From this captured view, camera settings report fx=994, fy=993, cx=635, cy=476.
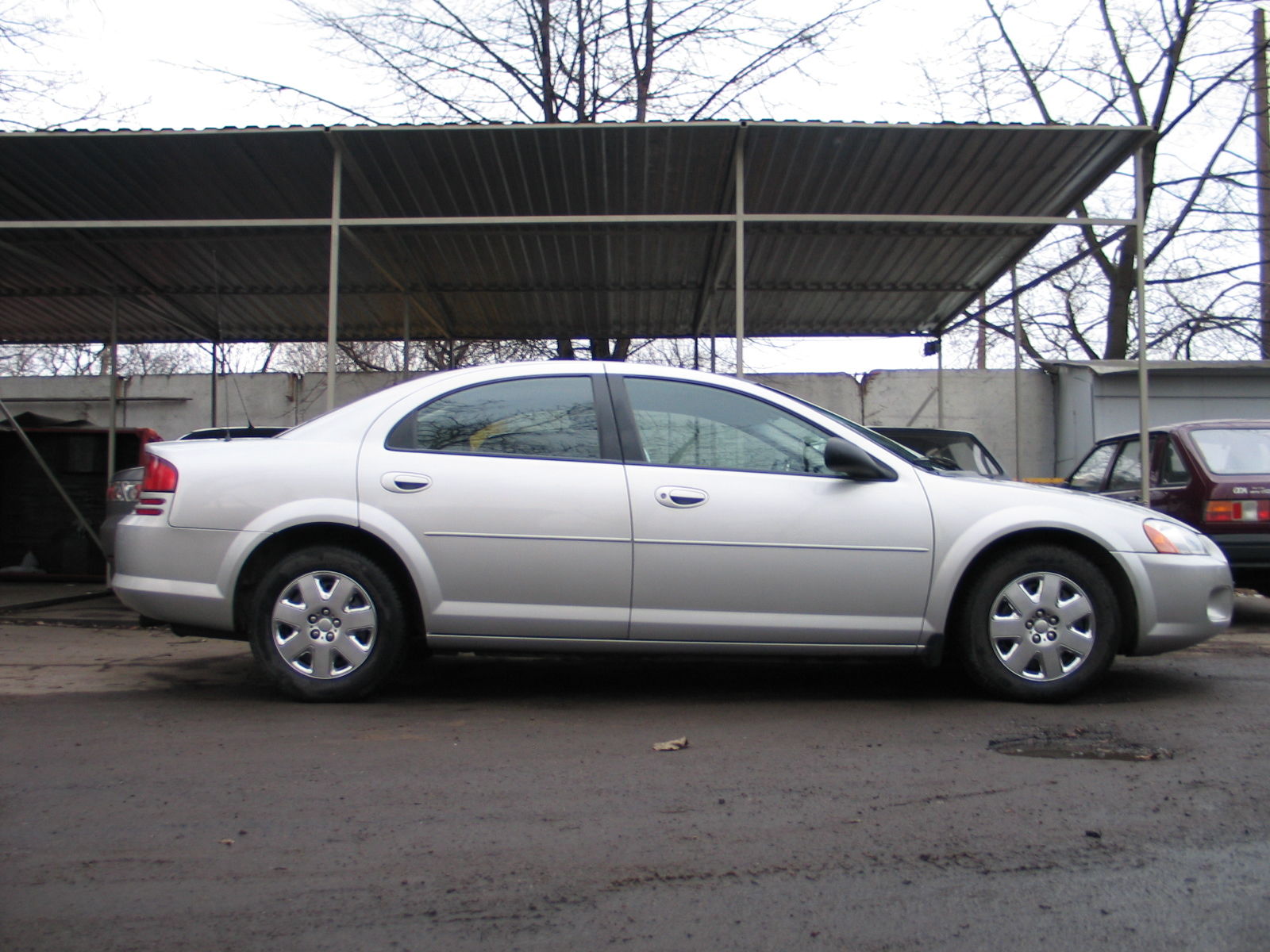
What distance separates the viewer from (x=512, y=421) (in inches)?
182

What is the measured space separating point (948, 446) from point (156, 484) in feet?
21.4

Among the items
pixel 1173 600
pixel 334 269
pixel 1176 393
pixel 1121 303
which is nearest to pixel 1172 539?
pixel 1173 600

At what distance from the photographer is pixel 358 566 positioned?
14.5 feet

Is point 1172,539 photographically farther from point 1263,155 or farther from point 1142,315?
point 1263,155

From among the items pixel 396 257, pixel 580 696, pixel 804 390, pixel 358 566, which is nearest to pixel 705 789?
pixel 580 696

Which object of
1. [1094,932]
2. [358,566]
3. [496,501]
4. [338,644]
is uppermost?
[496,501]

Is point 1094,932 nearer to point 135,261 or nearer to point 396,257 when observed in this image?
point 396,257

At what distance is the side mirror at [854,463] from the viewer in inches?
174

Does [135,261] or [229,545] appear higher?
[135,261]

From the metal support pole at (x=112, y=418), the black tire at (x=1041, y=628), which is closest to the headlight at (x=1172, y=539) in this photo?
the black tire at (x=1041, y=628)

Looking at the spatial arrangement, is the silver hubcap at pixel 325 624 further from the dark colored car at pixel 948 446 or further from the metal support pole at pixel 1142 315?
the metal support pole at pixel 1142 315

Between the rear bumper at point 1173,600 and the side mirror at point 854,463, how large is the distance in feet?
3.78

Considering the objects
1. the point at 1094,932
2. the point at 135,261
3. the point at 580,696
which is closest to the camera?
the point at 1094,932

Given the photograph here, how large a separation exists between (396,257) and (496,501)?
21.9ft
